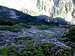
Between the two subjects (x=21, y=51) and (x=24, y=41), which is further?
(x=24, y=41)

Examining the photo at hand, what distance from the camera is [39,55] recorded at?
12930 mm

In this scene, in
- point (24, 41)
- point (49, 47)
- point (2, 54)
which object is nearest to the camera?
point (2, 54)

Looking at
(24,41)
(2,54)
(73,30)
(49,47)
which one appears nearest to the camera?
(2,54)

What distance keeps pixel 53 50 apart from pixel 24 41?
2.54 metres

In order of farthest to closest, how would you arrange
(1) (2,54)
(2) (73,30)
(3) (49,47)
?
(2) (73,30) → (3) (49,47) → (1) (2,54)

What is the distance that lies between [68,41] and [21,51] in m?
3.98

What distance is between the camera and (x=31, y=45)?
558 inches

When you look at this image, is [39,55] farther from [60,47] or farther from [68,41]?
[68,41]

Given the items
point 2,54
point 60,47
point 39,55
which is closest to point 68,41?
point 60,47

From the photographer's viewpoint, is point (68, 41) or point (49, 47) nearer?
point (49, 47)

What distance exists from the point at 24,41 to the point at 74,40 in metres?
3.35

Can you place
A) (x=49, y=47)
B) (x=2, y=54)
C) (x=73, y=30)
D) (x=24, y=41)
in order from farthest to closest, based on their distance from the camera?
(x=73, y=30) → (x=24, y=41) → (x=49, y=47) → (x=2, y=54)

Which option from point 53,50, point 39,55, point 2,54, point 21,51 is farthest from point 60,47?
point 2,54

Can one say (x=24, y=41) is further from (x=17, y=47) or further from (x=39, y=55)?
(x=39, y=55)
